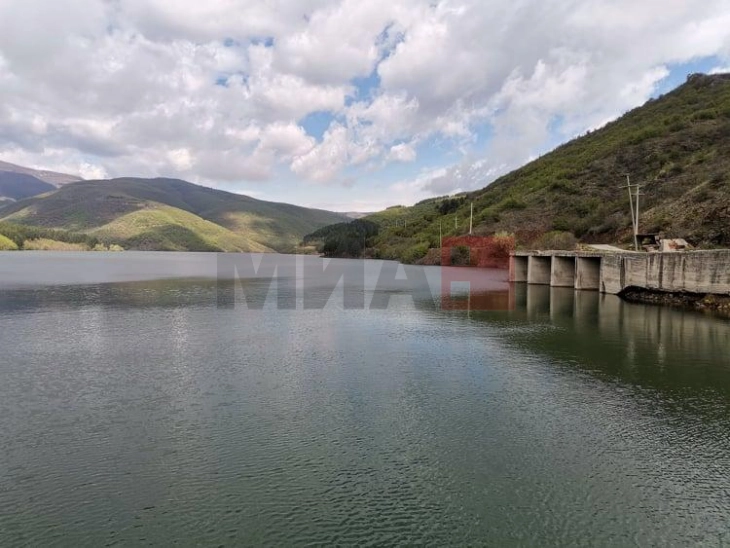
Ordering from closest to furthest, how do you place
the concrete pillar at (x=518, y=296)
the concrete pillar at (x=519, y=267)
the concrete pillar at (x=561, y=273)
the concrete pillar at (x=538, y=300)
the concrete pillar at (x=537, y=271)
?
the concrete pillar at (x=538, y=300) → the concrete pillar at (x=518, y=296) → the concrete pillar at (x=561, y=273) → the concrete pillar at (x=537, y=271) → the concrete pillar at (x=519, y=267)

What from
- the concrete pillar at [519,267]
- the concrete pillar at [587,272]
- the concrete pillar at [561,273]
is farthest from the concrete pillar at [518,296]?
the concrete pillar at [587,272]

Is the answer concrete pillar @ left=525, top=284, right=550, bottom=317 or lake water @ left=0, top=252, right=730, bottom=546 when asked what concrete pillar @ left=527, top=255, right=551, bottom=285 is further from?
lake water @ left=0, top=252, right=730, bottom=546

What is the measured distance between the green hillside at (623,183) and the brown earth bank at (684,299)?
8.54 meters

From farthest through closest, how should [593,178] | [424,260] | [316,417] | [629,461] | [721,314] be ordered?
[424,260]
[593,178]
[721,314]
[316,417]
[629,461]

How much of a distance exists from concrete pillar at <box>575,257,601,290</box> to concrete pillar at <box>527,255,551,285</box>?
8.65 metres

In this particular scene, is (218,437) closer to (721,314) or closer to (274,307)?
(274,307)

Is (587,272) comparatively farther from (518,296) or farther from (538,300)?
(538,300)

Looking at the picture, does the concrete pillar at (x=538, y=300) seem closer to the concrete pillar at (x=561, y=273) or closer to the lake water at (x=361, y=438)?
the concrete pillar at (x=561, y=273)

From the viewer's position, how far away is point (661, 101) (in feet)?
436

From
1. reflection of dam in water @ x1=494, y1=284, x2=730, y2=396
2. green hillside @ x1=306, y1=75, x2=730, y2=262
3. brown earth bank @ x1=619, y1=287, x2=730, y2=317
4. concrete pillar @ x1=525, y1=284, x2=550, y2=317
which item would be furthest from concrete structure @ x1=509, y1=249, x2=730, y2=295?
green hillside @ x1=306, y1=75, x2=730, y2=262

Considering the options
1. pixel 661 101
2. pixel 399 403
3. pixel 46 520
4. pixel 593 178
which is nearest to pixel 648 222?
pixel 593 178

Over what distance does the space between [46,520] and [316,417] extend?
7.00m

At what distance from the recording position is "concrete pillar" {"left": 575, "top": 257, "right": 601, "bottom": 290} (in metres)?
52.3

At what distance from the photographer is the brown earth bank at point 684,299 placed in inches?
1411
